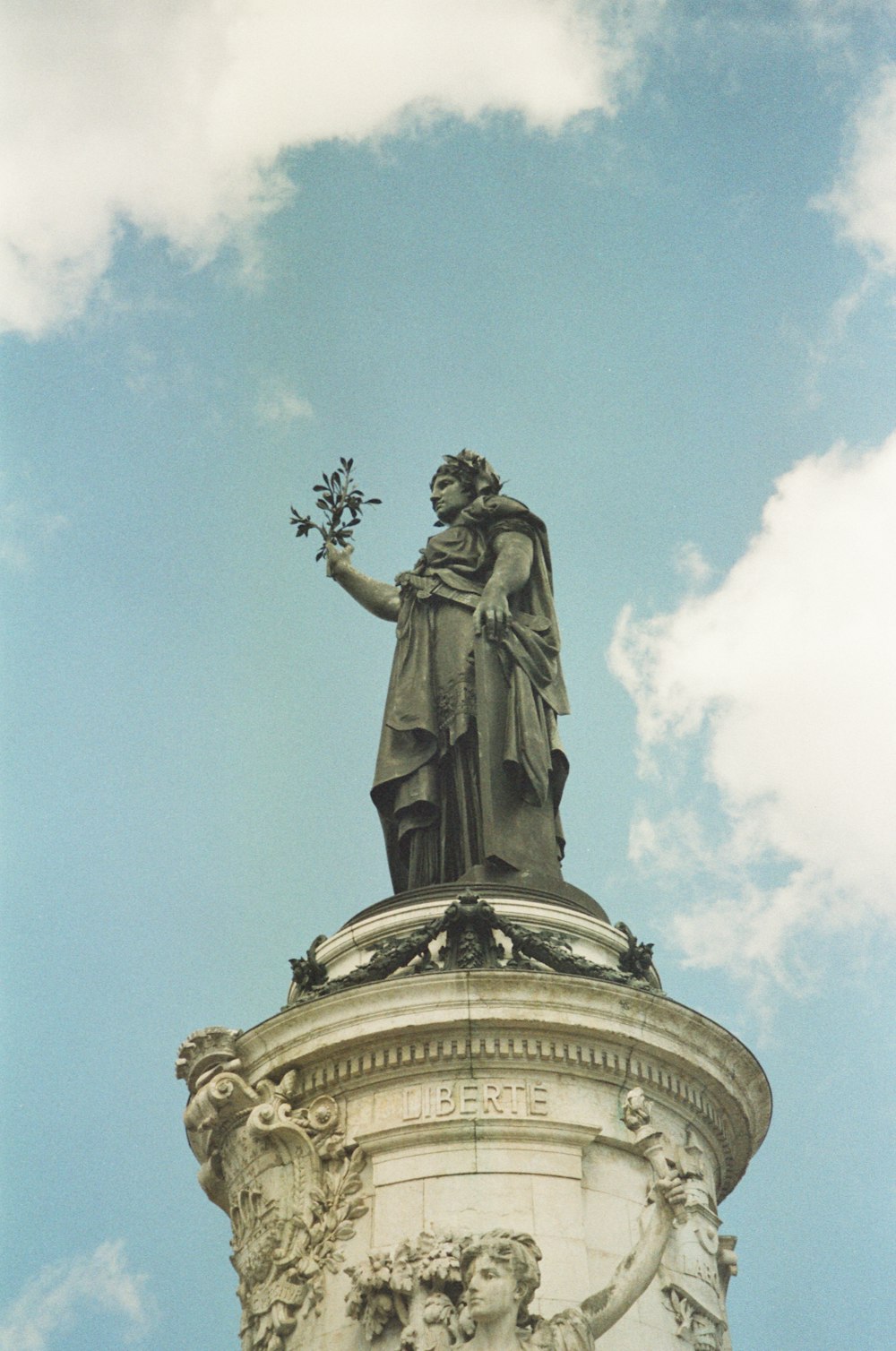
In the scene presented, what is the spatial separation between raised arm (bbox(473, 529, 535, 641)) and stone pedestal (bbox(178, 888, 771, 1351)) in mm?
3722

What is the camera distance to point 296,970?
1485 centimetres

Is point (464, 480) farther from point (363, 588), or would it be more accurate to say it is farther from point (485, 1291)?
point (485, 1291)

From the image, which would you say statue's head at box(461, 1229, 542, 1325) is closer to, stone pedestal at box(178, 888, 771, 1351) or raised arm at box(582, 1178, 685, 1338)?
stone pedestal at box(178, 888, 771, 1351)

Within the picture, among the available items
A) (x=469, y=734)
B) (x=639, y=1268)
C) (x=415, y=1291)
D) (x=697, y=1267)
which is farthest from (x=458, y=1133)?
(x=469, y=734)

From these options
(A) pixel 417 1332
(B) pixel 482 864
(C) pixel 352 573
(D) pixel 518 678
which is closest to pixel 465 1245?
(A) pixel 417 1332

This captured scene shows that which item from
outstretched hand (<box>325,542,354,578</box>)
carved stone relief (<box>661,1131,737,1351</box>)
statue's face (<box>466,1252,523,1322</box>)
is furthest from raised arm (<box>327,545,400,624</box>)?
Result: statue's face (<box>466,1252,523,1322</box>)

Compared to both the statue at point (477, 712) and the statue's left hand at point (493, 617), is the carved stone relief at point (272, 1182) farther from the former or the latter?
the statue's left hand at point (493, 617)

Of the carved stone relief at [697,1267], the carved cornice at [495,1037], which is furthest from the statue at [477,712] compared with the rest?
the carved stone relief at [697,1267]

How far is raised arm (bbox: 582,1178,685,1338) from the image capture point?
1167 centimetres

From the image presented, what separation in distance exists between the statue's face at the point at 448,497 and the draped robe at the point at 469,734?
2.80 feet

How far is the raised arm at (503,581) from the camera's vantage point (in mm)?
17344

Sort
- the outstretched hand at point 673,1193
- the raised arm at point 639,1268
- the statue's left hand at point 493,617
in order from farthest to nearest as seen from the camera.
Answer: the statue's left hand at point 493,617 < the outstretched hand at point 673,1193 < the raised arm at point 639,1268

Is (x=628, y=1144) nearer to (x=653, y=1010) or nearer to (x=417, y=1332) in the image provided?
(x=653, y=1010)

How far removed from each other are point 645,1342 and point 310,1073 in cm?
321
